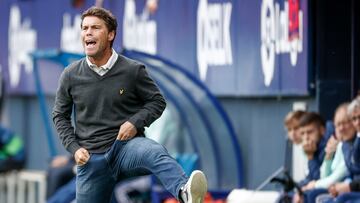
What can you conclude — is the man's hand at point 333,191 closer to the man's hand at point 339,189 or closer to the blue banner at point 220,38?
the man's hand at point 339,189

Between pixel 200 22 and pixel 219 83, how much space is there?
756mm

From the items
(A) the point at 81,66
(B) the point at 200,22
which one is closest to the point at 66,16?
(B) the point at 200,22

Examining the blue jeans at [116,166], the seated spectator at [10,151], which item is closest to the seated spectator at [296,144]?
the blue jeans at [116,166]

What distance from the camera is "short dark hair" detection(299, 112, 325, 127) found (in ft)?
38.5

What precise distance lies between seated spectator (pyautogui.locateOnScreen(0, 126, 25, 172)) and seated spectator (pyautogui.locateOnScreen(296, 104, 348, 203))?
696cm

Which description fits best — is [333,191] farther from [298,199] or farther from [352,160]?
[298,199]

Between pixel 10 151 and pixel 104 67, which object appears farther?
pixel 10 151

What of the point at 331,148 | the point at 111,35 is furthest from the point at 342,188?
the point at 111,35

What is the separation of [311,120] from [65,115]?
3.32 meters

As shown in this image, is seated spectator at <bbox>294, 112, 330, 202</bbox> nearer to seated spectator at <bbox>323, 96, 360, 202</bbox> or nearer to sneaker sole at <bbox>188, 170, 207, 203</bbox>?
seated spectator at <bbox>323, 96, 360, 202</bbox>

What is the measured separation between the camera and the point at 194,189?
8.39m

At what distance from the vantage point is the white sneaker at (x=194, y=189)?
8375 mm

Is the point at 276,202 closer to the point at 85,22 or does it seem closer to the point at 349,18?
the point at 349,18

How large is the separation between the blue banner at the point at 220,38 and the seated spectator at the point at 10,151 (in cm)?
131
